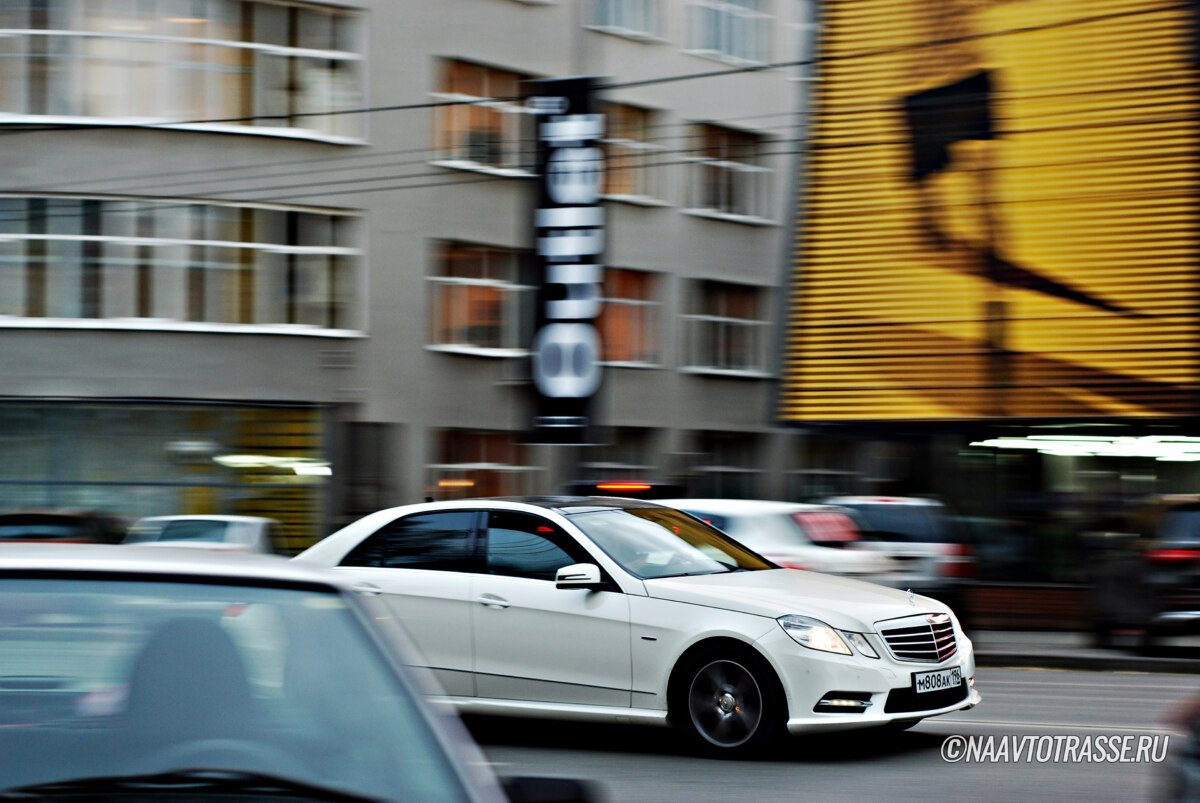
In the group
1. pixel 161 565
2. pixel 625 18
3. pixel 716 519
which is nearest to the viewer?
pixel 161 565

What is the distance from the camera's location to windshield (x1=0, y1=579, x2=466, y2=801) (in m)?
3.22

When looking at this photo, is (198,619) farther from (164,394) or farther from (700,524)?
(164,394)

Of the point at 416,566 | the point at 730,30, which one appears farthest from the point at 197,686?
the point at 730,30

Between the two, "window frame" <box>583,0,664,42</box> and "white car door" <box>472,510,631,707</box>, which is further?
"window frame" <box>583,0,664,42</box>

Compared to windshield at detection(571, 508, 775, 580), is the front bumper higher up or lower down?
lower down

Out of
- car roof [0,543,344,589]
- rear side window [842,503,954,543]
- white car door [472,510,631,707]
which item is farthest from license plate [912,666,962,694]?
rear side window [842,503,954,543]

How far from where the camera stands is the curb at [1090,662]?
1530 centimetres

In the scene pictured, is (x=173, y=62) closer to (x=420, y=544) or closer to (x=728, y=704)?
(x=420, y=544)

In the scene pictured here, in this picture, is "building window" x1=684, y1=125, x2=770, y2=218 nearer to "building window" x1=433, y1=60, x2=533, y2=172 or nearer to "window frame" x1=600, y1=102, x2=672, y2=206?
"window frame" x1=600, y1=102, x2=672, y2=206

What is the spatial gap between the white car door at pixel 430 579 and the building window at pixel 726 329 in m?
22.6

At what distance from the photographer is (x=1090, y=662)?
51.1 feet

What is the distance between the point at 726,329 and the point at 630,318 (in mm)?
2896

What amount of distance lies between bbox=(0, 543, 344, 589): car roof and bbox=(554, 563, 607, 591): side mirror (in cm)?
529

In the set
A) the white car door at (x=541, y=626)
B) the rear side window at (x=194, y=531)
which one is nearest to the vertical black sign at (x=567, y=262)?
the rear side window at (x=194, y=531)
